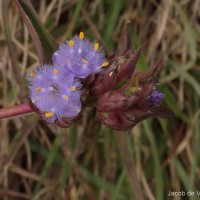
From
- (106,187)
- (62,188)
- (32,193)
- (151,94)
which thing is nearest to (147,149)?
(106,187)

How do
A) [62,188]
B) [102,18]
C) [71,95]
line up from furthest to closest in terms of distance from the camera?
[102,18] < [62,188] < [71,95]

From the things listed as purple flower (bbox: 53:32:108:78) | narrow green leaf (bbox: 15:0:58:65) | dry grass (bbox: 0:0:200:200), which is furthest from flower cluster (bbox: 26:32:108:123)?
dry grass (bbox: 0:0:200:200)

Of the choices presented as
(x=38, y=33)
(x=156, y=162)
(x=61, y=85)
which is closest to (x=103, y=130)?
(x=156, y=162)

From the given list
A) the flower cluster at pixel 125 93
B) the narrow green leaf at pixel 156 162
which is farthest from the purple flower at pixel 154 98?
the narrow green leaf at pixel 156 162

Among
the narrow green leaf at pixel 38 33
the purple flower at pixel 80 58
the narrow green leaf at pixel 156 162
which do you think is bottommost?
the narrow green leaf at pixel 156 162

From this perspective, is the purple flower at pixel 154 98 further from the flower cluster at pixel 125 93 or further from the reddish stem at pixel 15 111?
the reddish stem at pixel 15 111

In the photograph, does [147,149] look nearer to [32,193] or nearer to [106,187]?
[106,187]
